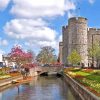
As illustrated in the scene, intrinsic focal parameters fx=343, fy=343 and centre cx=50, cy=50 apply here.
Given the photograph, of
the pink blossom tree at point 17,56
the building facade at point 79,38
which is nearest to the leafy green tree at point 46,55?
the building facade at point 79,38

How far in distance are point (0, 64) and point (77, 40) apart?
35.0m

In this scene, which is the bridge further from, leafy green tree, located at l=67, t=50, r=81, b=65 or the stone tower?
the stone tower

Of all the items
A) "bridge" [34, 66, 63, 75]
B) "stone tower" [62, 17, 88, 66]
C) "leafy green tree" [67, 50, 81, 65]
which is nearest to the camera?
"bridge" [34, 66, 63, 75]

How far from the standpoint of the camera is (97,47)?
123 m

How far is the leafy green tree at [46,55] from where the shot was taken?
185 metres

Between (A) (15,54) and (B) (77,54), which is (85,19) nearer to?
(B) (77,54)

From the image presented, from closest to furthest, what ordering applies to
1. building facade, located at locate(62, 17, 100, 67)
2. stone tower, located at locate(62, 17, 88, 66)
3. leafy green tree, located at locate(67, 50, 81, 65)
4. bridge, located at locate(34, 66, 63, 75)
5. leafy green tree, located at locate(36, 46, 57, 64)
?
bridge, located at locate(34, 66, 63, 75) → leafy green tree, located at locate(67, 50, 81, 65) → stone tower, located at locate(62, 17, 88, 66) → building facade, located at locate(62, 17, 100, 67) → leafy green tree, located at locate(36, 46, 57, 64)

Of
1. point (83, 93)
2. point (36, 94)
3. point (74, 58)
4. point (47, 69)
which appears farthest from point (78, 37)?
point (83, 93)

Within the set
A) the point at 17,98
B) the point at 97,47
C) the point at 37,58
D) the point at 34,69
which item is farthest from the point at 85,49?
the point at 17,98

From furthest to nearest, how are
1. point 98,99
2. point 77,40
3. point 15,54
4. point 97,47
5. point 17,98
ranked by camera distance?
point 77,40, point 97,47, point 15,54, point 17,98, point 98,99

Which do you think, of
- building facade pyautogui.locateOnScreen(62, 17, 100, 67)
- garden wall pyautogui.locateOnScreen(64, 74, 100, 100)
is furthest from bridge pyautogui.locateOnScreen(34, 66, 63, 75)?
garden wall pyautogui.locateOnScreen(64, 74, 100, 100)

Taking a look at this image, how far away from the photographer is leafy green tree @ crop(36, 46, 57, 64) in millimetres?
184850

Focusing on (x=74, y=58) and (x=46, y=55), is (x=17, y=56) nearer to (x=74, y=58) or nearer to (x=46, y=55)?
(x=74, y=58)

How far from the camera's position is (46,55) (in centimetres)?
18862
